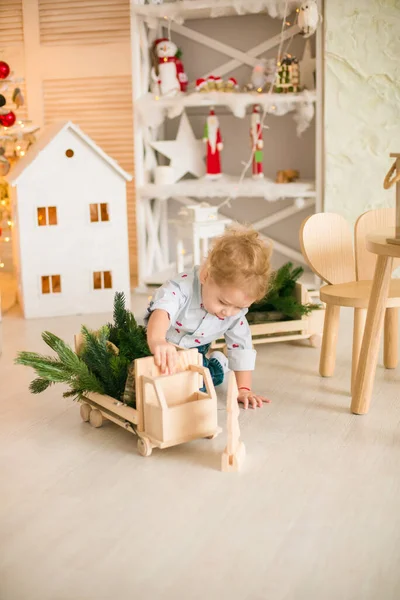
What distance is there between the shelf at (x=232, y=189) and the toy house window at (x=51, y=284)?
0.76 m

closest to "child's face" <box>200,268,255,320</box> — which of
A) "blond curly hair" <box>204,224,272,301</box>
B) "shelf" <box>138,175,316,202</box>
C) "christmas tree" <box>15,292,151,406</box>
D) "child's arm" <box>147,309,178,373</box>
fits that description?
"blond curly hair" <box>204,224,272,301</box>

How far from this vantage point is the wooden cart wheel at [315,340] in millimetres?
3117

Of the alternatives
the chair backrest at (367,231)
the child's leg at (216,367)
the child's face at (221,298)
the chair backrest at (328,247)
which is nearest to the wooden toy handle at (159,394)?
the child's face at (221,298)

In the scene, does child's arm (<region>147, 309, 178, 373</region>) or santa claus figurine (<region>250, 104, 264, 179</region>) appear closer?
child's arm (<region>147, 309, 178, 373</region>)

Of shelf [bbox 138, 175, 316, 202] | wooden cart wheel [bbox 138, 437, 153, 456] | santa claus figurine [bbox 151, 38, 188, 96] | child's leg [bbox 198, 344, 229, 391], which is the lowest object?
wooden cart wheel [bbox 138, 437, 153, 456]

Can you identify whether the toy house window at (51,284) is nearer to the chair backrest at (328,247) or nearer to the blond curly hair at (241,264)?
the chair backrest at (328,247)

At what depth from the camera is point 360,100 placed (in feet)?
12.9

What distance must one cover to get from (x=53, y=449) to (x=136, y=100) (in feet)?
8.08

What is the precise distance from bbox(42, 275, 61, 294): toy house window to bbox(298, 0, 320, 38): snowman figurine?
169 cm

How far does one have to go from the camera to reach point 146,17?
4.14 metres

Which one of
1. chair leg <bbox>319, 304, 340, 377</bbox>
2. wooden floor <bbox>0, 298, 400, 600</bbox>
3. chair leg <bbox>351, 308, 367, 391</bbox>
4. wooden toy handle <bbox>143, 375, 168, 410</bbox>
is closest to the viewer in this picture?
wooden floor <bbox>0, 298, 400, 600</bbox>

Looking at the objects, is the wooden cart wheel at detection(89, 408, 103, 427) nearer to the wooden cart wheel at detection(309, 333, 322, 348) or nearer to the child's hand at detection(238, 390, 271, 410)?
the child's hand at detection(238, 390, 271, 410)

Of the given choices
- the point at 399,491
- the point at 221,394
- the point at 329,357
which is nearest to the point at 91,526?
the point at 399,491

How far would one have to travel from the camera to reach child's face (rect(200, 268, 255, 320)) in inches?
84.8
